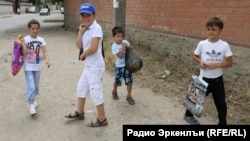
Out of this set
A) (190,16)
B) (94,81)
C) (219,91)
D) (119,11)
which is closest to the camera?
(219,91)

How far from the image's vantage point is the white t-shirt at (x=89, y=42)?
4.23 metres

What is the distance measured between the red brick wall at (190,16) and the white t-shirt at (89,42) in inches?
103

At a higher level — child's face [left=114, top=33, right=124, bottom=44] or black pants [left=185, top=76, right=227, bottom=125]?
child's face [left=114, top=33, right=124, bottom=44]

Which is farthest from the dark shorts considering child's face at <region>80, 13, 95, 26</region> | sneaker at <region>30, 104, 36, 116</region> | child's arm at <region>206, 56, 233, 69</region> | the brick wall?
the brick wall

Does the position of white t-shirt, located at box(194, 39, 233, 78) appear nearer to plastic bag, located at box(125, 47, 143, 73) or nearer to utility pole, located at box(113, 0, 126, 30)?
plastic bag, located at box(125, 47, 143, 73)

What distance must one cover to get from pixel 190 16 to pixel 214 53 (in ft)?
10.3

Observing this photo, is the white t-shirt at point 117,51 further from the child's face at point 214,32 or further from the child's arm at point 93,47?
the child's face at point 214,32

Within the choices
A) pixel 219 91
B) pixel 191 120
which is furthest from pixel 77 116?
pixel 219 91

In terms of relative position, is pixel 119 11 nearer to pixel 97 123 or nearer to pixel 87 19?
pixel 87 19

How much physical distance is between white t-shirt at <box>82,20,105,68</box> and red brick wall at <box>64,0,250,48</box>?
103 inches

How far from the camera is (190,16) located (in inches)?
281

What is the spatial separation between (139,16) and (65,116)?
5.57 meters

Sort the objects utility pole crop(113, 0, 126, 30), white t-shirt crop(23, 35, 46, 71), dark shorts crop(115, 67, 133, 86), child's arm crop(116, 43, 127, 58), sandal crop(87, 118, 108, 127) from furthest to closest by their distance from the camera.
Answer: utility pole crop(113, 0, 126, 30) < dark shorts crop(115, 67, 133, 86) < child's arm crop(116, 43, 127, 58) < white t-shirt crop(23, 35, 46, 71) < sandal crop(87, 118, 108, 127)

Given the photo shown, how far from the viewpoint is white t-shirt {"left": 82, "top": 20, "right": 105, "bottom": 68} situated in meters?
4.23
